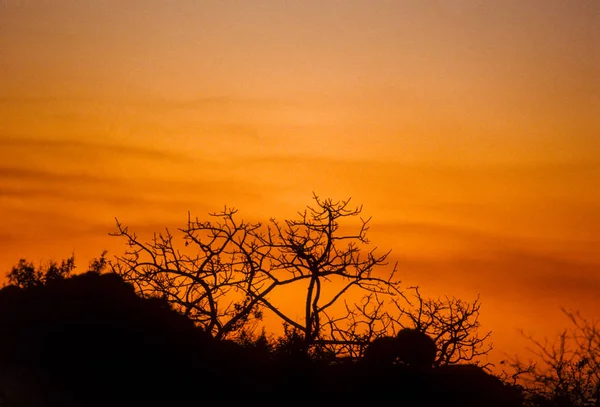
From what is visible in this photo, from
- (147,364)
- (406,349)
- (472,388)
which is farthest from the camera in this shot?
(406,349)

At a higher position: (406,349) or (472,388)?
(406,349)

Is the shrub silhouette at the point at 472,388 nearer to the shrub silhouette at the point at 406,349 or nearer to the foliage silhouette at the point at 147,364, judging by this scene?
the foliage silhouette at the point at 147,364

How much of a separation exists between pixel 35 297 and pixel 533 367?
1032cm

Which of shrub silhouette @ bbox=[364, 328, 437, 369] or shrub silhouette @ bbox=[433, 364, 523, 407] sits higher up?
shrub silhouette @ bbox=[364, 328, 437, 369]

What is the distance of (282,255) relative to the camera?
22.2 m

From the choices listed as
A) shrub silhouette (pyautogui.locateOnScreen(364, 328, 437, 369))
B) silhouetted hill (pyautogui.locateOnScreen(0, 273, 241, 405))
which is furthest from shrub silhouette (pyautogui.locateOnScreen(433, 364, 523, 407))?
silhouetted hill (pyautogui.locateOnScreen(0, 273, 241, 405))

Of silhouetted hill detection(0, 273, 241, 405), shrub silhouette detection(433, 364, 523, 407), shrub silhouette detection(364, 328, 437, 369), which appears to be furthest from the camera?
shrub silhouette detection(364, 328, 437, 369)

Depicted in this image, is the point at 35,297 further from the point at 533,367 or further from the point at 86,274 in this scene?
the point at 533,367

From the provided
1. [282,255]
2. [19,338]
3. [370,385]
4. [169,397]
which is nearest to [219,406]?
[169,397]

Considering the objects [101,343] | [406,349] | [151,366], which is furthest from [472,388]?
[101,343]

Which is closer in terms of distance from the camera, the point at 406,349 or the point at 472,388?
the point at 472,388

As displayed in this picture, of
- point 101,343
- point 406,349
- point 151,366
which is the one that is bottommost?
point 151,366

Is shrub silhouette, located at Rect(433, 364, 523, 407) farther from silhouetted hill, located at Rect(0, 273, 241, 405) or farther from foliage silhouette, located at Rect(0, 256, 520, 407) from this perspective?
silhouetted hill, located at Rect(0, 273, 241, 405)

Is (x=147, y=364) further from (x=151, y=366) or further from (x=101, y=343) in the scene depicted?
(x=101, y=343)
